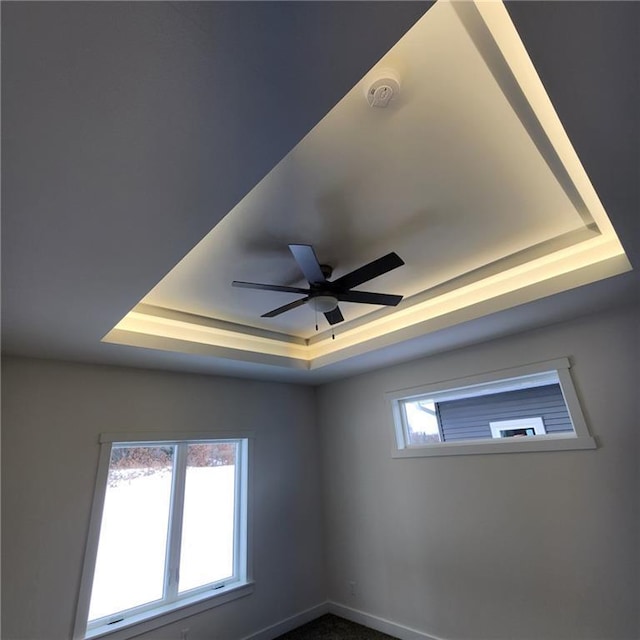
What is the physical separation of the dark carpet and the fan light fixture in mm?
3392

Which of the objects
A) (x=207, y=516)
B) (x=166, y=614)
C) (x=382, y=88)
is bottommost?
(x=166, y=614)

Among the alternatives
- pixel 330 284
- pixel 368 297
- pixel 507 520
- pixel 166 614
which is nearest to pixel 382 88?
pixel 330 284

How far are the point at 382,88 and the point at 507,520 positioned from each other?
10.8 feet

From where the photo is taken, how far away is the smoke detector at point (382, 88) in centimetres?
133

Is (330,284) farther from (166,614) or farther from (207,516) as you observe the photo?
(166,614)

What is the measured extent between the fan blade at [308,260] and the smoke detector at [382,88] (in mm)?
701

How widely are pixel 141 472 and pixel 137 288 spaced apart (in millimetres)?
2261

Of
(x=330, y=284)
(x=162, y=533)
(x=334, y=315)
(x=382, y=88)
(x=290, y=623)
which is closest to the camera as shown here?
(x=382, y=88)

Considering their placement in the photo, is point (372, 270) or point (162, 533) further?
point (162, 533)

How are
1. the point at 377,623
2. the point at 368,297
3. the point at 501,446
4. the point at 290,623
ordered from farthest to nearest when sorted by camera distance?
the point at 290,623 < the point at 377,623 < the point at 501,446 < the point at 368,297

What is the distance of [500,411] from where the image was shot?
3.52 metres

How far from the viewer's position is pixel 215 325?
11.2 feet

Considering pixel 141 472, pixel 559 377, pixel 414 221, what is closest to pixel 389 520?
pixel 559 377

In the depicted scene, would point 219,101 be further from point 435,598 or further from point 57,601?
point 435,598
